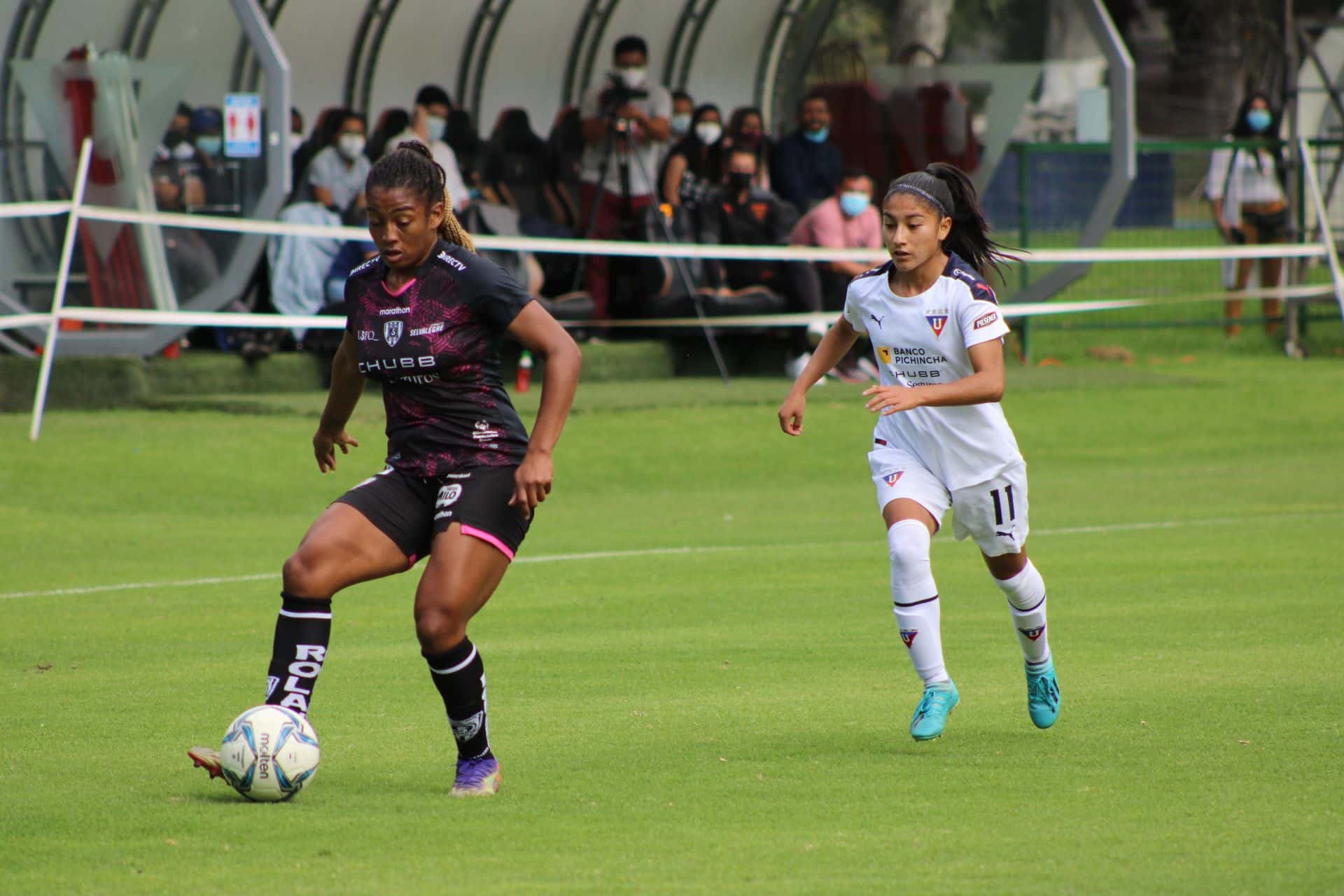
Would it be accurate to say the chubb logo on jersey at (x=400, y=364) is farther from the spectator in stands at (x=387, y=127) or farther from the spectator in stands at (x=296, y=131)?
the spectator in stands at (x=387, y=127)

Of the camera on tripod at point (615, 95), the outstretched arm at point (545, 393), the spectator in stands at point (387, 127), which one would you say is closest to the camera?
the outstretched arm at point (545, 393)

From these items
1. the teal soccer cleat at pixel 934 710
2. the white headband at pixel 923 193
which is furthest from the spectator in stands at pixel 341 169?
the teal soccer cleat at pixel 934 710

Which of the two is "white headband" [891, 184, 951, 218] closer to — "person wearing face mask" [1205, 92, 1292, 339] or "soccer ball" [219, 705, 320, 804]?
"soccer ball" [219, 705, 320, 804]

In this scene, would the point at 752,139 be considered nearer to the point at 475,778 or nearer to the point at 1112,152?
the point at 1112,152

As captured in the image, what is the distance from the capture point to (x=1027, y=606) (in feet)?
23.6

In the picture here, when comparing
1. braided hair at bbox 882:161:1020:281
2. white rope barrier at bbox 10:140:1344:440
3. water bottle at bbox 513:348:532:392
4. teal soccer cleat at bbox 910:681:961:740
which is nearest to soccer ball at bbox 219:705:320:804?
teal soccer cleat at bbox 910:681:961:740

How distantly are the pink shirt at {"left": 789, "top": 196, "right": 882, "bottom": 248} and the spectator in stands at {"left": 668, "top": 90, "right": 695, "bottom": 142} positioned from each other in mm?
1725

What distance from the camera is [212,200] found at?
691 inches

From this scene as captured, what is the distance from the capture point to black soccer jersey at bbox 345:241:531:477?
19.8 ft

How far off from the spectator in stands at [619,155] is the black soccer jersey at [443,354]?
13.9 m

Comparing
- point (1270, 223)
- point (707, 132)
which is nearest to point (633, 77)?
point (707, 132)

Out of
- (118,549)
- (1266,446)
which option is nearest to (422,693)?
(118,549)

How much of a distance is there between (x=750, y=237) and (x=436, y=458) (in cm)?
1418

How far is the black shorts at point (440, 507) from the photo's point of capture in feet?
19.6
